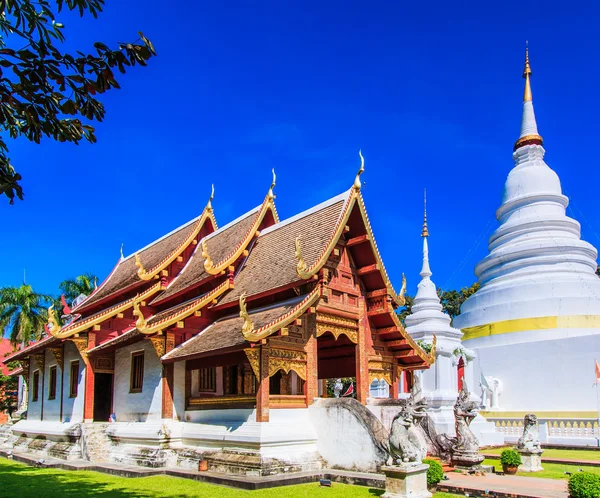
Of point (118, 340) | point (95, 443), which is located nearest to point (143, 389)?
point (118, 340)

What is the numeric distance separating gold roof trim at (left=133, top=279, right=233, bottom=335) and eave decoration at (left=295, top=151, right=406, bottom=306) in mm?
2548

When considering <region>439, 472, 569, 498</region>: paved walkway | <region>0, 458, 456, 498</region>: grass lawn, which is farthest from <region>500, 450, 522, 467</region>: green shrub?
<region>0, 458, 456, 498</region>: grass lawn

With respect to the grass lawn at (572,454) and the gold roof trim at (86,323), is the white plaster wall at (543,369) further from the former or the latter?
the gold roof trim at (86,323)

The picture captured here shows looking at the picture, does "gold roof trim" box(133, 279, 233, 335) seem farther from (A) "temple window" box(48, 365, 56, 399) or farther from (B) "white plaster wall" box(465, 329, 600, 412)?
(B) "white plaster wall" box(465, 329, 600, 412)

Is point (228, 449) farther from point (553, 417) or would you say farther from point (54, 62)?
point (553, 417)

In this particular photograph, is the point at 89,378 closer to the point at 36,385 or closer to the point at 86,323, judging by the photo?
the point at 86,323

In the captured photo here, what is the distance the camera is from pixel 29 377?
23594mm

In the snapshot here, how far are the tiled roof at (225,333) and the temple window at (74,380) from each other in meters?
5.40

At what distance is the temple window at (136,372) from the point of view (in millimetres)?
16530

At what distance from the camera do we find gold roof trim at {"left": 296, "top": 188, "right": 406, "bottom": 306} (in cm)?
1326

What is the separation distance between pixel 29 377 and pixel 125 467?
36.9ft

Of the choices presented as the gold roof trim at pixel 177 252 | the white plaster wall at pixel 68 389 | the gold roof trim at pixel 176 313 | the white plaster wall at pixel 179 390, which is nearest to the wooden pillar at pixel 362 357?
the gold roof trim at pixel 176 313

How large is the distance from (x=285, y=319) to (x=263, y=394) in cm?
163

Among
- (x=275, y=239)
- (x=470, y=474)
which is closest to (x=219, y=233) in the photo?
(x=275, y=239)
